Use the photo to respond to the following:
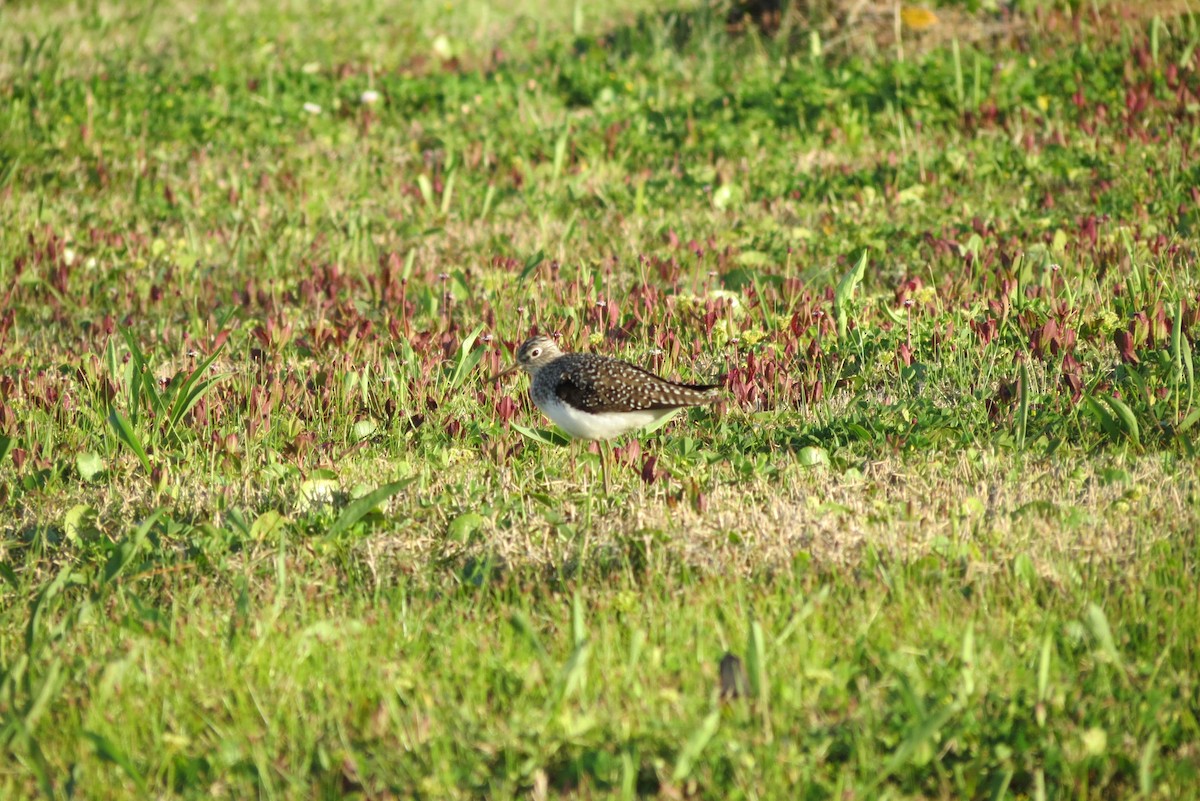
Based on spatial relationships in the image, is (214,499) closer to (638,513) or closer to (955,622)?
(638,513)

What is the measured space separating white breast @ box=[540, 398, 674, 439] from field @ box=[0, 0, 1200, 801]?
14 cm

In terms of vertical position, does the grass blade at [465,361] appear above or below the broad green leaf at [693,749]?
below

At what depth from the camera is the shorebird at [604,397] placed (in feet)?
18.6

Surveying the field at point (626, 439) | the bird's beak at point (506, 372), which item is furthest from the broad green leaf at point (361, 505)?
the bird's beak at point (506, 372)

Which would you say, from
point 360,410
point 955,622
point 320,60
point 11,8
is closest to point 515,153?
point 320,60

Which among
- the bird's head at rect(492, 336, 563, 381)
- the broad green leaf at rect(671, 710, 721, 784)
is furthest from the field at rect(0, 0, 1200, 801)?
the bird's head at rect(492, 336, 563, 381)

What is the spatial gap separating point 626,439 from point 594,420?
27cm

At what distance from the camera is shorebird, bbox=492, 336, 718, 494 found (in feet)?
18.6

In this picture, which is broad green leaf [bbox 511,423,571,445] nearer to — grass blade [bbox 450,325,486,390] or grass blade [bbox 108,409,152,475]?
grass blade [bbox 450,325,486,390]

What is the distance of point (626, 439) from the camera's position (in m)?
5.85

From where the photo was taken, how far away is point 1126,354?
242 inches

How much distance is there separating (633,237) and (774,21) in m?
4.05

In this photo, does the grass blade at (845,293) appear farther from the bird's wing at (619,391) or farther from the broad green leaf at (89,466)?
the broad green leaf at (89,466)

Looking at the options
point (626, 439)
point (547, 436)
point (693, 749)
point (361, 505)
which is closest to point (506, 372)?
point (547, 436)
